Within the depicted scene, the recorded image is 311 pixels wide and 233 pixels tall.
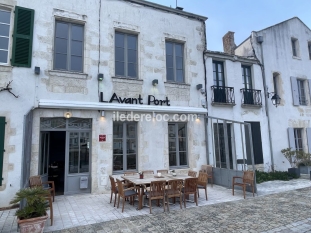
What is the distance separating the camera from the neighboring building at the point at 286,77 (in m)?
10.2

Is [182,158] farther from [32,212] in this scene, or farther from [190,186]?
[32,212]

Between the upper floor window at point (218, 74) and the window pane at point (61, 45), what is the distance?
5.92 metres

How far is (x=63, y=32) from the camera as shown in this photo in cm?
688

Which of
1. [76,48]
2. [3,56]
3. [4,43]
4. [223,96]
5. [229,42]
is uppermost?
[229,42]

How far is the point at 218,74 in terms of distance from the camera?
366 inches

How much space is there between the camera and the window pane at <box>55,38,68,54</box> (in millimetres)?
6738

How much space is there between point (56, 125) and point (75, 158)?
1169mm

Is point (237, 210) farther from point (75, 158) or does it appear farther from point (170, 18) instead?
point (170, 18)

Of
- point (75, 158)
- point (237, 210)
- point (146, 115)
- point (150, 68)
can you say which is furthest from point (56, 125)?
point (237, 210)

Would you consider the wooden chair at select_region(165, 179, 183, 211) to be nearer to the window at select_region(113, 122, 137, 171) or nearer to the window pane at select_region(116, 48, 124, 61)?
the window at select_region(113, 122, 137, 171)

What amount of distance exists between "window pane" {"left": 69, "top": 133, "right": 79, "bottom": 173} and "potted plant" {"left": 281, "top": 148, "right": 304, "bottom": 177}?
28.9 ft

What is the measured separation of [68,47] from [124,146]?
3.67 metres

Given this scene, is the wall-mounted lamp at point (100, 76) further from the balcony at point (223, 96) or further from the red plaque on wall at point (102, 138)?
the balcony at point (223, 96)

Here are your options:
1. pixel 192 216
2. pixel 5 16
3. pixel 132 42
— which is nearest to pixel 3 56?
pixel 5 16
